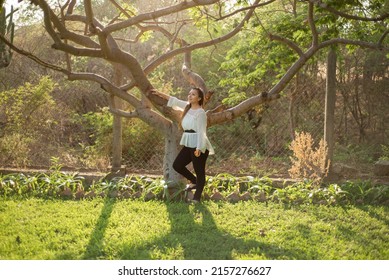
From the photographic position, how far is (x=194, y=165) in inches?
228

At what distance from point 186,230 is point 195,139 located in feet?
4.56

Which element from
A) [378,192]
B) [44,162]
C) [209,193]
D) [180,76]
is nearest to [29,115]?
[44,162]

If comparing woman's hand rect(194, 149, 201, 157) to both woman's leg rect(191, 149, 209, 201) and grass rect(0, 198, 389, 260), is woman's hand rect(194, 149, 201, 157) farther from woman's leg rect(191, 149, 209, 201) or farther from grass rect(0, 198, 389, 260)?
grass rect(0, 198, 389, 260)

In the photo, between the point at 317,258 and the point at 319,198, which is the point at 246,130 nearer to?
the point at 319,198

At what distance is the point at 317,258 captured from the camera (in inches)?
160

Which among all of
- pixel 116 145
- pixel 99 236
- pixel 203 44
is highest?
pixel 203 44

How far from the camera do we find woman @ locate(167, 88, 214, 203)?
18.8 feet

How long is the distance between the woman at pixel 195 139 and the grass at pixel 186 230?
0.40 meters

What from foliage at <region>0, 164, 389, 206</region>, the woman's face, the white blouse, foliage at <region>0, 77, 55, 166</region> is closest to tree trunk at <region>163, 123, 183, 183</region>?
foliage at <region>0, 164, 389, 206</region>

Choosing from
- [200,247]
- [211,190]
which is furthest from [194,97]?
[200,247]

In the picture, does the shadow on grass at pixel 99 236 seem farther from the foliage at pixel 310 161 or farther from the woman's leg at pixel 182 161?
the foliage at pixel 310 161

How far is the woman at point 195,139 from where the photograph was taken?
5.73m

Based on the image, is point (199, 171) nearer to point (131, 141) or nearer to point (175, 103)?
point (175, 103)

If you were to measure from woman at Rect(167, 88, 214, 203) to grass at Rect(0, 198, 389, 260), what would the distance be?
0.40m
